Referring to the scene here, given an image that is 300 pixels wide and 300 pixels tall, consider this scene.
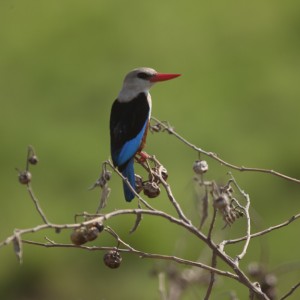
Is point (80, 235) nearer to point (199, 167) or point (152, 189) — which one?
point (199, 167)

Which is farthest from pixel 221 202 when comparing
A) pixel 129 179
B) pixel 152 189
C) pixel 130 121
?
pixel 130 121

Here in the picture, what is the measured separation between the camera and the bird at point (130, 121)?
11.6ft

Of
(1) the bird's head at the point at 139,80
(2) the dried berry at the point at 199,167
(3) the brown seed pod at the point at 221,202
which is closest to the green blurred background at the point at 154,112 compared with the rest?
(1) the bird's head at the point at 139,80

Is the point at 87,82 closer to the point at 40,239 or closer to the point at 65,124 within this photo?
the point at 65,124

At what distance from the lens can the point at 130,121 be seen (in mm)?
3777

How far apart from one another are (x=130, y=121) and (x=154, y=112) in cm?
328

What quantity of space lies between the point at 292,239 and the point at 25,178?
3712 millimetres

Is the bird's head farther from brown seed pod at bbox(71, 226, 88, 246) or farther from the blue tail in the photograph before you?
brown seed pod at bbox(71, 226, 88, 246)

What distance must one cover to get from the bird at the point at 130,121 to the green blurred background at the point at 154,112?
5.08 ft

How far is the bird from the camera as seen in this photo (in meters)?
3.55

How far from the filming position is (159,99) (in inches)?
292

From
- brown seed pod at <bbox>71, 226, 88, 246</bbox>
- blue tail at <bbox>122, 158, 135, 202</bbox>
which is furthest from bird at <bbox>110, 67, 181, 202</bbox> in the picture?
brown seed pod at <bbox>71, 226, 88, 246</bbox>

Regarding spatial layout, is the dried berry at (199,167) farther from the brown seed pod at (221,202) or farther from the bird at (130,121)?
the bird at (130,121)

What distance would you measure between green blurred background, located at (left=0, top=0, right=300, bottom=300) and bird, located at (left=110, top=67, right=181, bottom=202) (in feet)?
5.08
